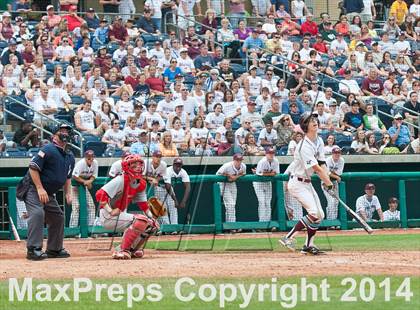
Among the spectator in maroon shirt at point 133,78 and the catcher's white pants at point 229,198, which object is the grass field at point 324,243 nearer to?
the catcher's white pants at point 229,198

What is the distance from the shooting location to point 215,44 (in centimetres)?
2780

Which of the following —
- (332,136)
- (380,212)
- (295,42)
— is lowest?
(380,212)

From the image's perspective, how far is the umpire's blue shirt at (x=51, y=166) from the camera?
1518cm

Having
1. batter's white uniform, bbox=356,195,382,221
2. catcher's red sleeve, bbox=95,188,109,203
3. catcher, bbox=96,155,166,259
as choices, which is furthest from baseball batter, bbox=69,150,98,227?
catcher's red sleeve, bbox=95,188,109,203

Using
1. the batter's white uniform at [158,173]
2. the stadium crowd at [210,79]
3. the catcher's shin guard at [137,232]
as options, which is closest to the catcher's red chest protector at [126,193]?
the catcher's shin guard at [137,232]

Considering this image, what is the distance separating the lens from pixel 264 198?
22328 millimetres

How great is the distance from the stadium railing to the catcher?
5.71 meters

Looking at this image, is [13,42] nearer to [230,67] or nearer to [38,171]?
[230,67]

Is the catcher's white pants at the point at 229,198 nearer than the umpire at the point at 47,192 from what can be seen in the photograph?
No

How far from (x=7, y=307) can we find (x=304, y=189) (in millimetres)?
6284

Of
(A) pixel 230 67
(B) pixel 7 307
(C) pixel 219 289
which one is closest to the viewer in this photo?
(B) pixel 7 307

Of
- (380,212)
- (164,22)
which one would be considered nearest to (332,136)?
(380,212)

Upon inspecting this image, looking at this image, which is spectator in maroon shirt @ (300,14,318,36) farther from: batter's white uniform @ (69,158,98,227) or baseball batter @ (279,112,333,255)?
baseball batter @ (279,112,333,255)

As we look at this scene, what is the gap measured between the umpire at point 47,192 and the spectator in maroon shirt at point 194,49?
452 inches
